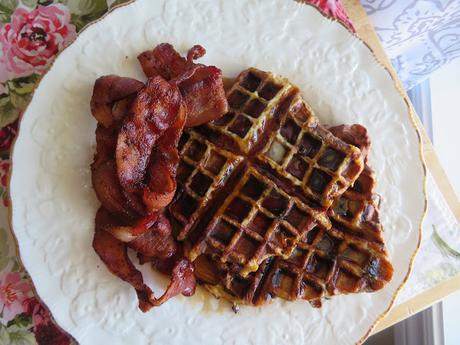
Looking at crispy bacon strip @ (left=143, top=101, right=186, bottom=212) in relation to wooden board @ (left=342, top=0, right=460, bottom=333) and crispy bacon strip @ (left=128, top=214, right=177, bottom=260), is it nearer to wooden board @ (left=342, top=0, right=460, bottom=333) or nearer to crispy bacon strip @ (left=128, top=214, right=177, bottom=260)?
crispy bacon strip @ (left=128, top=214, right=177, bottom=260)

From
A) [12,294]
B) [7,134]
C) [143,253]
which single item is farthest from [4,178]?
[143,253]

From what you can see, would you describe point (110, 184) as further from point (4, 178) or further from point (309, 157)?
point (309, 157)

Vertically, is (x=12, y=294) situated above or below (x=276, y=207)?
below

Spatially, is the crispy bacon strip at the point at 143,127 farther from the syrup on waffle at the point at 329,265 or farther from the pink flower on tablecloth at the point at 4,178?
the pink flower on tablecloth at the point at 4,178

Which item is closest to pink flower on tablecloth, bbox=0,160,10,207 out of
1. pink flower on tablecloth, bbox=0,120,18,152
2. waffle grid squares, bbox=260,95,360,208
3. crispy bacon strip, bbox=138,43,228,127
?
pink flower on tablecloth, bbox=0,120,18,152

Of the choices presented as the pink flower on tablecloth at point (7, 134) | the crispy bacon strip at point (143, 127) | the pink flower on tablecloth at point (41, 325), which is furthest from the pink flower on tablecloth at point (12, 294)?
the crispy bacon strip at point (143, 127)

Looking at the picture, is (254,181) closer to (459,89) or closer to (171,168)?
(171,168)
